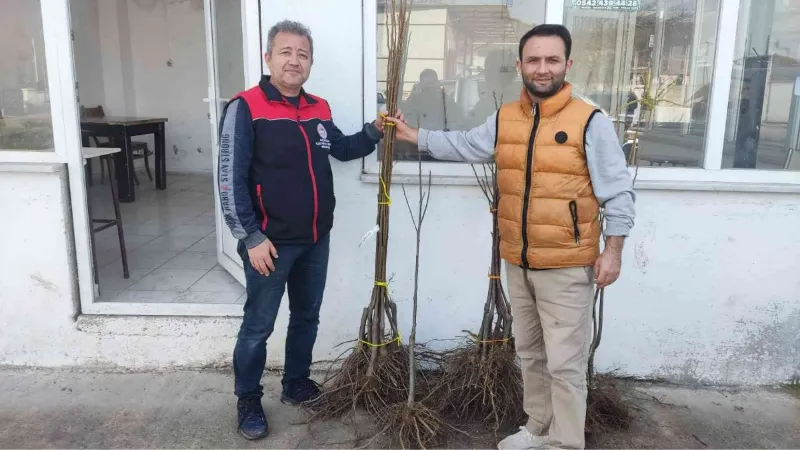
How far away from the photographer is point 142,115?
8961 millimetres

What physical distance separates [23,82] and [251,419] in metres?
2.19

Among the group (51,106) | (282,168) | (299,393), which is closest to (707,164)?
(282,168)

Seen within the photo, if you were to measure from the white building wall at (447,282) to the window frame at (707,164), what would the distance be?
5 centimetres

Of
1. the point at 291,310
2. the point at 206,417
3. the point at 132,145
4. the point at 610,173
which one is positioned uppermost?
the point at 610,173

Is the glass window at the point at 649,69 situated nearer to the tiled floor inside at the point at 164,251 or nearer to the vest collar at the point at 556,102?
the vest collar at the point at 556,102

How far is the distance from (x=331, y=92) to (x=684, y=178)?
72.3 inches

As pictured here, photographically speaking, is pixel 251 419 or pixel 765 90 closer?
pixel 251 419

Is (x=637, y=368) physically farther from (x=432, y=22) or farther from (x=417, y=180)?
(x=432, y=22)

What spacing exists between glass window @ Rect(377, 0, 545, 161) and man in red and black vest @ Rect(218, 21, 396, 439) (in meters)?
0.66

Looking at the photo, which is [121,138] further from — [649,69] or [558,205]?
[558,205]

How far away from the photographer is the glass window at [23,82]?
3205mm

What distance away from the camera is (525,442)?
2527 mm

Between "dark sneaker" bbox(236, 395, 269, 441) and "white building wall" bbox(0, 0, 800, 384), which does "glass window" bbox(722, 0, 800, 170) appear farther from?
"dark sneaker" bbox(236, 395, 269, 441)

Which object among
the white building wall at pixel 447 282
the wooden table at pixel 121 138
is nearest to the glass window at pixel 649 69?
the white building wall at pixel 447 282
